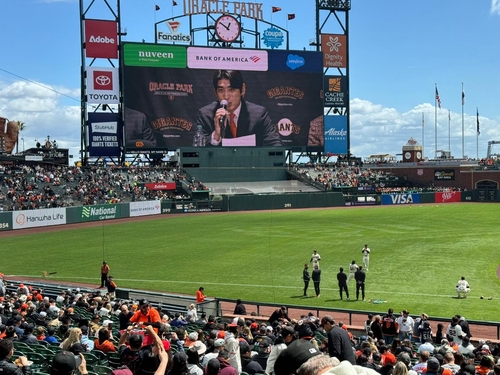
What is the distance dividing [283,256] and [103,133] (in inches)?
1774

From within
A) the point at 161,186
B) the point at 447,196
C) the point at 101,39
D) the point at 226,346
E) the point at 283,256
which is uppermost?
the point at 101,39

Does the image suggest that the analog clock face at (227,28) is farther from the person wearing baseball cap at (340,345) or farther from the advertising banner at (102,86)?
the person wearing baseball cap at (340,345)

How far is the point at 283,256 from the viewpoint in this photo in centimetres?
3338

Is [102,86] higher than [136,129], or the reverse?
[102,86]

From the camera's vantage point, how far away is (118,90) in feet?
238

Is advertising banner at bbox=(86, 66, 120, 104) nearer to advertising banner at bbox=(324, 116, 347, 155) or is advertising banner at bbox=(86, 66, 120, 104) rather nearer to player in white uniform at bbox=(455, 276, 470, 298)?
A: advertising banner at bbox=(324, 116, 347, 155)

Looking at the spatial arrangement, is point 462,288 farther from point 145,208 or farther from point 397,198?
point 397,198

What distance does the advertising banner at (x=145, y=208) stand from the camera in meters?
60.6

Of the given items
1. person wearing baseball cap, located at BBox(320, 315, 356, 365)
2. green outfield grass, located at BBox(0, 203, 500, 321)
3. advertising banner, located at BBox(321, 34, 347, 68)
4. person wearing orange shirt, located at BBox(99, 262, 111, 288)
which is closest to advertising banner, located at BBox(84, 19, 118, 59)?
green outfield grass, located at BBox(0, 203, 500, 321)

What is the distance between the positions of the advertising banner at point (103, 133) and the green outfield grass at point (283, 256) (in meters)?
21.0

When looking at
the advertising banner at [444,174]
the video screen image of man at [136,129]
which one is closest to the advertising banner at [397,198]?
the advertising banner at [444,174]

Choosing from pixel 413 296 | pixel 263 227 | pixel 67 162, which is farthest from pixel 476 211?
pixel 67 162

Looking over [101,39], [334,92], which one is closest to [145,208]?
[101,39]

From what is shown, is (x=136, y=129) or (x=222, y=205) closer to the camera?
(x=222, y=205)
